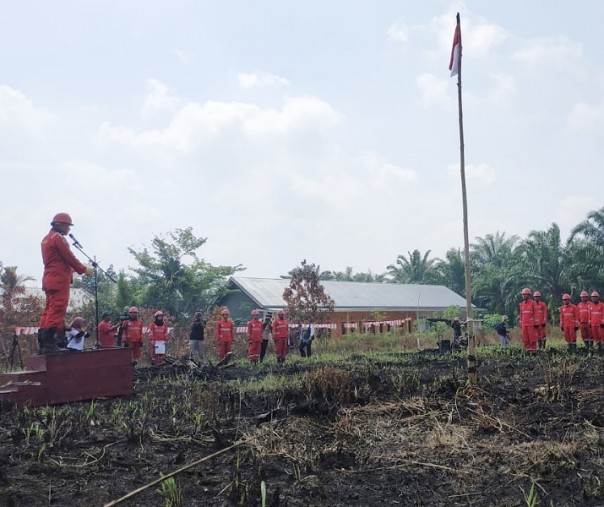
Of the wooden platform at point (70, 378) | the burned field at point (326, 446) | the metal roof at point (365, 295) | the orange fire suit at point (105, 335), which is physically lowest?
the burned field at point (326, 446)

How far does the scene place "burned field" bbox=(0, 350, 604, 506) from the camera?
5.00 m

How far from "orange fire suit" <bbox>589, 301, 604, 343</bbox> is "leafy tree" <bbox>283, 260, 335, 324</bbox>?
11624 millimetres

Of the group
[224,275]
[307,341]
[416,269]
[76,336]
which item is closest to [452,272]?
[416,269]

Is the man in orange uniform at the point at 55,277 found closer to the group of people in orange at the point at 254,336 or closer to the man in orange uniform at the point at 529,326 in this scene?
the group of people in orange at the point at 254,336

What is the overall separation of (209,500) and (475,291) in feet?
133

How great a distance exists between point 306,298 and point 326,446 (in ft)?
71.5

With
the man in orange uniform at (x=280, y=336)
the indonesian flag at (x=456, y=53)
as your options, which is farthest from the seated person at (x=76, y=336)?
the indonesian flag at (x=456, y=53)

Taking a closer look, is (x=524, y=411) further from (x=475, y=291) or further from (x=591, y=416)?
(x=475, y=291)

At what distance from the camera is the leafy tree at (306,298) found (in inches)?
1099

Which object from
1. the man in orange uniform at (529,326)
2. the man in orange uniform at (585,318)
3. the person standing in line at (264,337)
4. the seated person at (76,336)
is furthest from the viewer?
the person standing in line at (264,337)

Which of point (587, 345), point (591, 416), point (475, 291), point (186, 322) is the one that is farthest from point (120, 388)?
point (475, 291)

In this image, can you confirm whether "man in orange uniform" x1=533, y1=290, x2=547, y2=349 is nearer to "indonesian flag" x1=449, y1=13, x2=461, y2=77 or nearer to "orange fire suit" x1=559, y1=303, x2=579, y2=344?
"orange fire suit" x1=559, y1=303, x2=579, y2=344

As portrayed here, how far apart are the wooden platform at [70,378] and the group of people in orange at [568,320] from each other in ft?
36.6

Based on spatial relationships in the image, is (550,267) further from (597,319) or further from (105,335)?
(105,335)
